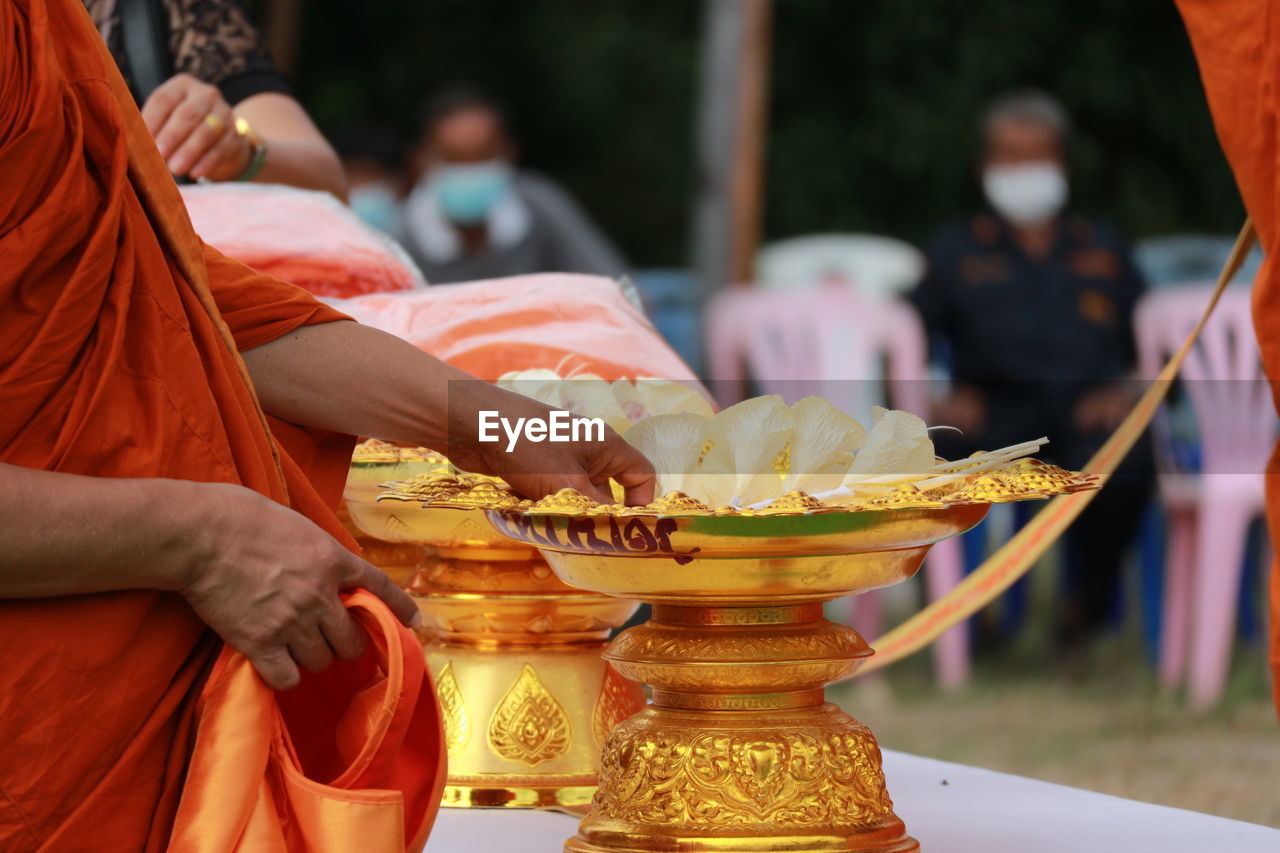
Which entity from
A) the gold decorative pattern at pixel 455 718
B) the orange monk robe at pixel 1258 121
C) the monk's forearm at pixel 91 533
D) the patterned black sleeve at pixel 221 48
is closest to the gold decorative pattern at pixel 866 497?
the monk's forearm at pixel 91 533

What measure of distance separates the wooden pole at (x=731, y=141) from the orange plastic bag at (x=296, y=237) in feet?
12.7

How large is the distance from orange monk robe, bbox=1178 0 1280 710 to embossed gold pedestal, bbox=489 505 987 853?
1.54 ft

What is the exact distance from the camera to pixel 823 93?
31.9 feet

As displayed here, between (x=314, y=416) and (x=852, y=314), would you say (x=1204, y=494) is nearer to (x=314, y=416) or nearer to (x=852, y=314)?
(x=852, y=314)

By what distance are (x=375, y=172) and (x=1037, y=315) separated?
2316 millimetres

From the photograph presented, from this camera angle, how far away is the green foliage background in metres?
9.07

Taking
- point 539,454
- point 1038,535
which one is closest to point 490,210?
point 1038,535

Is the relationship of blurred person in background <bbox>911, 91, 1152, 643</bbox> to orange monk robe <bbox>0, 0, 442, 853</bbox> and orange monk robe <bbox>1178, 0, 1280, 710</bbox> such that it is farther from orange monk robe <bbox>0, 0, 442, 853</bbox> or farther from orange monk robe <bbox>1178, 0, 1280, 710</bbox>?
orange monk robe <bbox>0, 0, 442, 853</bbox>

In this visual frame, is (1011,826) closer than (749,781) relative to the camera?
No

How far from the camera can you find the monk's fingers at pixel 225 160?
2.03 metres

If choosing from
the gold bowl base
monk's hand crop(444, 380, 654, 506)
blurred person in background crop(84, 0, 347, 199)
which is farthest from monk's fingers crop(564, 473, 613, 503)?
blurred person in background crop(84, 0, 347, 199)

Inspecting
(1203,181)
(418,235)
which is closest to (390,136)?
(418,235)

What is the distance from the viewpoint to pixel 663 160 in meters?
10.1

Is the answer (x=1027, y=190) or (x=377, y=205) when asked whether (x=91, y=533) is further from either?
(x=377, y=205)
